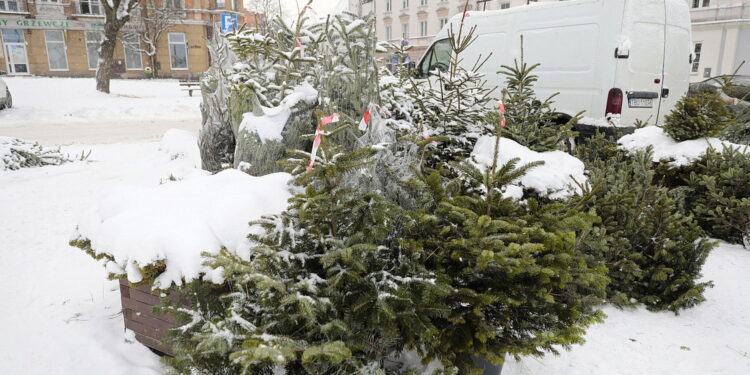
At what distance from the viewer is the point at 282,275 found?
7.09 feet

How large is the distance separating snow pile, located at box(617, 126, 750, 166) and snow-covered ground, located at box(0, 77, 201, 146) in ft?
35.4

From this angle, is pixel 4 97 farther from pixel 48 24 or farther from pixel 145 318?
pixel 48 24

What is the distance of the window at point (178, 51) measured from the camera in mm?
33094

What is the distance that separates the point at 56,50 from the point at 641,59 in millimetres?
34719

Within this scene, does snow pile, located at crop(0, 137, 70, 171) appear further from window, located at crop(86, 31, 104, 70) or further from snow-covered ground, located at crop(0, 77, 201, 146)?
window, located at crop(86, 31, 104, 70)

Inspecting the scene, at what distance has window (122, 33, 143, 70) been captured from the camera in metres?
31.3

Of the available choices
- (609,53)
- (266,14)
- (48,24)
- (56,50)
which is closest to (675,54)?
(609,53)

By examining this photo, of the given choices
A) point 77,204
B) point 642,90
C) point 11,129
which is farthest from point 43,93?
point 642,90

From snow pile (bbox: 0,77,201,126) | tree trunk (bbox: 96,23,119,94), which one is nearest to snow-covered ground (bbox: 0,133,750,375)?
snow pile (bbox: 0,77,201,126)

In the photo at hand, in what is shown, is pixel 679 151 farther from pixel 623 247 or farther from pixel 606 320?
pixel 606 320

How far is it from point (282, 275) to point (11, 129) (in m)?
14.5

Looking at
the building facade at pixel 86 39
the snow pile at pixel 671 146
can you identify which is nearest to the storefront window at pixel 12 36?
the building facade at pixel 86 39

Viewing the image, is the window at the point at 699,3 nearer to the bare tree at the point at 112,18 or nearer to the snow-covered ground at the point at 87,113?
the snow-covered ground at the point at 87,113

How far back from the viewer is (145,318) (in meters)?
2.74
